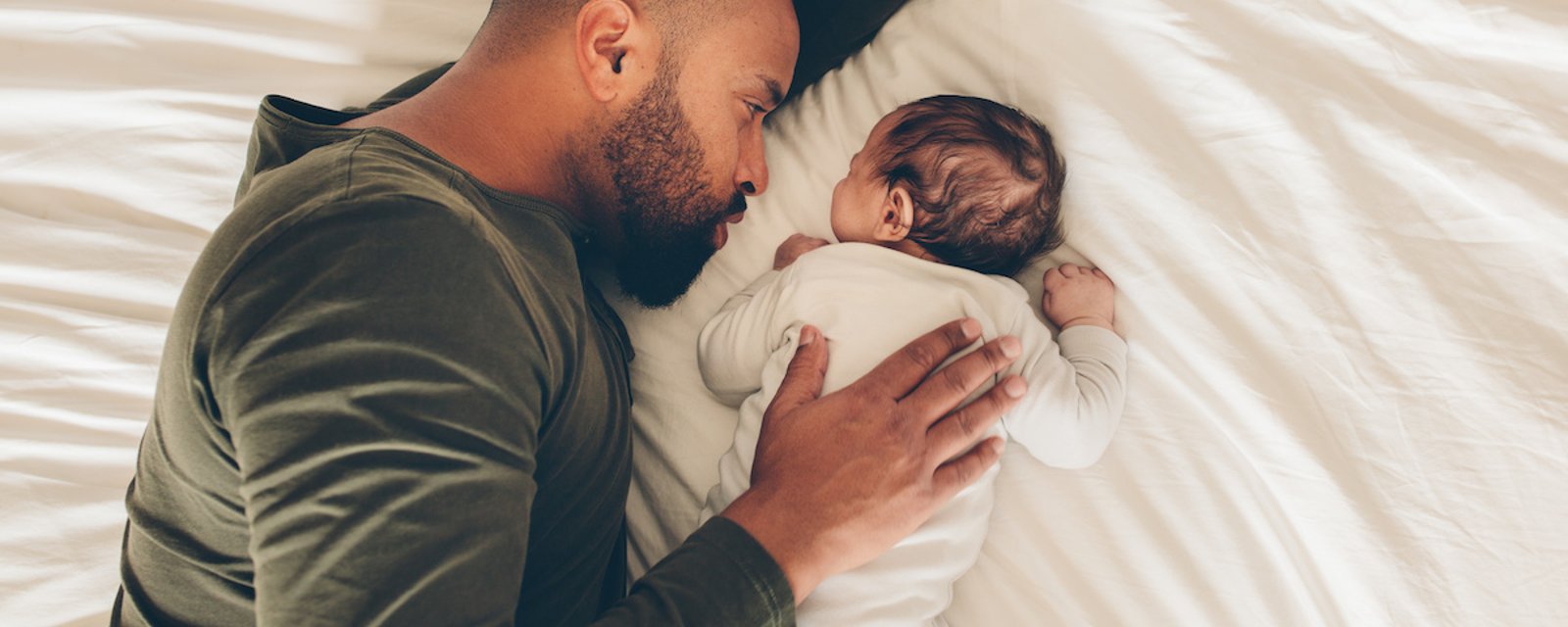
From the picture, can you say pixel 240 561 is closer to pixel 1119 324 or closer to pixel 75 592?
pixel 75 592

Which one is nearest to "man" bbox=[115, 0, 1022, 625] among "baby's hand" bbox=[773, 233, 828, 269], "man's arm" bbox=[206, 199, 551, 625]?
"man's arm" bbox=[206, 199, 551, 625]

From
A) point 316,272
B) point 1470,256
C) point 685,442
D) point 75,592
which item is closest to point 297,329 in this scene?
point 316,272

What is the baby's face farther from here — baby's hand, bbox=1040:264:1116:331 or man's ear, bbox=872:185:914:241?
baby's hand, bbox=1040:264:1116:331

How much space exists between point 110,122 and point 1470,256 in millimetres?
1960

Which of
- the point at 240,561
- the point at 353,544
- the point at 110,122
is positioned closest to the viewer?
the point at 353,544

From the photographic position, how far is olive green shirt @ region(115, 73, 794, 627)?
731 mm

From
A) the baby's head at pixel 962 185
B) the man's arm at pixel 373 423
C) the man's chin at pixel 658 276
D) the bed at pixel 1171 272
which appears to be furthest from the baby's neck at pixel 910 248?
the man's arm at pixel 373 423

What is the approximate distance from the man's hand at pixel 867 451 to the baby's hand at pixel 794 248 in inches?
8.6

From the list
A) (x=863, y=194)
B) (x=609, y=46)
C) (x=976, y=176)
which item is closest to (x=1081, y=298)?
(x=976, y=176)

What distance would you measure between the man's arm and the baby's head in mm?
653

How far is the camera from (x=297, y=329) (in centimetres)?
75

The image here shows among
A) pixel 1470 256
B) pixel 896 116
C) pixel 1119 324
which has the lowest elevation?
pixel 1119 324

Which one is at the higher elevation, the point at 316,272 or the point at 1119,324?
the point at 316,272

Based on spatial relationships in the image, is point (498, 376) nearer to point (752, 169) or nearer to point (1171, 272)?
point (752, 169)
